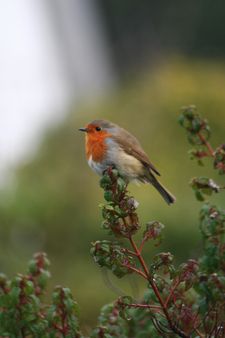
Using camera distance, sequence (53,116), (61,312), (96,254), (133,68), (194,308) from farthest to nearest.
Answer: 1. (133,68)
2. (53,116)
3. (194,308)
4. (61,312)
5. (96,254)

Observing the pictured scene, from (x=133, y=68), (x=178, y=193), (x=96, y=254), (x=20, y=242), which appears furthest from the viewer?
(x=133, y=68)

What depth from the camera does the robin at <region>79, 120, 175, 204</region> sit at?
13.2 feet

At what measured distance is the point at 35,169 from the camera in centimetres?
955

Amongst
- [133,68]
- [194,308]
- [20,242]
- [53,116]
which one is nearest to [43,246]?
[20,242]

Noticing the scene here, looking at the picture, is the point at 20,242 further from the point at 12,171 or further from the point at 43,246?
the point at 12,171

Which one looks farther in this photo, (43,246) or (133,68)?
(133,68)

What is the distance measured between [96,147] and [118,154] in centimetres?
11

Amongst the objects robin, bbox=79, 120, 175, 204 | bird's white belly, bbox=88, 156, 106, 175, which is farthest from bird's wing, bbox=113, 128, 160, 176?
bird's white belly, bbox=88, 156, 106, 175

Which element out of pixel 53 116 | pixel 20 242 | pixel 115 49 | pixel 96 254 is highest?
pixel 115 49

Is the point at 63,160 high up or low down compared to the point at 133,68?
down

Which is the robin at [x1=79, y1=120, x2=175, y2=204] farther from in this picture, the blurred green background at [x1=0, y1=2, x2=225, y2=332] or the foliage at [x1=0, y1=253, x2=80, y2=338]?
the blurred green background at [x1=0, y1=2, x2=225, y2=332]

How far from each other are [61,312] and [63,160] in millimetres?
6824

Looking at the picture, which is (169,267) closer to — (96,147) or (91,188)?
(96,147)

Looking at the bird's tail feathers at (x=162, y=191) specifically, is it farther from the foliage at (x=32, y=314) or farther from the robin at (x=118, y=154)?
the foliage at (x=32, y=314)
